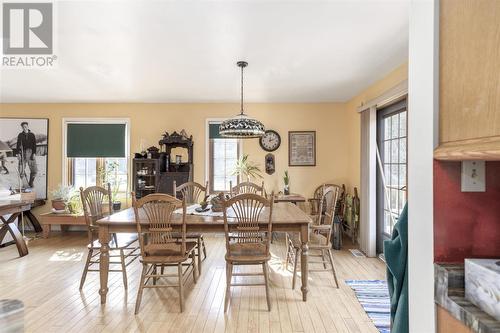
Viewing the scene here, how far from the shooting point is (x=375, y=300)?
2654mm

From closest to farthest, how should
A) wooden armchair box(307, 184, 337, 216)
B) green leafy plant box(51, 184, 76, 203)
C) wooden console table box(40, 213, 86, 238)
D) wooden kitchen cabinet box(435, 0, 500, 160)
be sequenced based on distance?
wooden kitchen cabinet box(435, 0, 500, 160) → wooden armchair box(307, 184, 337, 216) → wooden console table box(40, 213, 86, 238) → green leafy plant box(51, 184, 76, 203)

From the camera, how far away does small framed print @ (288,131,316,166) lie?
17.4 feet

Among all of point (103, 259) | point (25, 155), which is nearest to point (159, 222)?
point (103, 259)

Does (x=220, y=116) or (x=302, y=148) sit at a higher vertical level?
(x=220, y=116)

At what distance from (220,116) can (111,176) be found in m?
2.43

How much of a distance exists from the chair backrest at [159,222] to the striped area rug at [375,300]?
1806 mm

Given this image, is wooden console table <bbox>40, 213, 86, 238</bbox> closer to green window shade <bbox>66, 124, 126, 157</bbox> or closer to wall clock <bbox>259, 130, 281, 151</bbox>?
green window shade <bbox>66, 124, 126, 157</bbox>

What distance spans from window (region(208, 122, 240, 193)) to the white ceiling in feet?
3.55

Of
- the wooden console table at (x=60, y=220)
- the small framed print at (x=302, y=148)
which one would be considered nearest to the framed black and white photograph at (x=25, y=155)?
the wooden console table at (x=60, y=220)

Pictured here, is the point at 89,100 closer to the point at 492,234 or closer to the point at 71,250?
the point at 71,250

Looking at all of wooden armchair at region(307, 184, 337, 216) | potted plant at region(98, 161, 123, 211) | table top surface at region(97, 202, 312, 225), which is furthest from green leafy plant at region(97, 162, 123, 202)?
wooden armchair at region(307, 184, 337, 216)

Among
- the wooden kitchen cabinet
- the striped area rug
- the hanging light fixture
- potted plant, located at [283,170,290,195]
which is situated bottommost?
the striped area rug

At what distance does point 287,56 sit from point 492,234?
2.62 m

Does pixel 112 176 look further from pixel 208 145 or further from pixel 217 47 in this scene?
pixel 217 47
